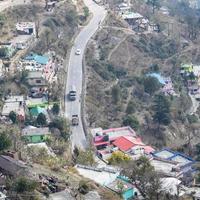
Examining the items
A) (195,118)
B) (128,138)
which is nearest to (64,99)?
(128,138)

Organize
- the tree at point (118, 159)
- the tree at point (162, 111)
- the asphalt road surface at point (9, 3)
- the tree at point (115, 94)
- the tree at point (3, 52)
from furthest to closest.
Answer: the asphalt road surface at point (9, 3) < the tree at point (115, 94) < the tree at point (3, 52) < the tree at point (162, 111) < the tree at point (118, 159)

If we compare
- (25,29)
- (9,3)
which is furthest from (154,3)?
(25,29)

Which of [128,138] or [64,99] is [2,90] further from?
[128,138]

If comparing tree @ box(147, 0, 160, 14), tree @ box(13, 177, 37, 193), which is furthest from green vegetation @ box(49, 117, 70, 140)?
tree @ box(147, 0, 160, 14)

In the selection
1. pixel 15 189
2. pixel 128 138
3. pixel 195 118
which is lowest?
pixel 195 118

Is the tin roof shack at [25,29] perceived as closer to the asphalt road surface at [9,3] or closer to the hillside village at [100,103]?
the hillside village at [100,103]

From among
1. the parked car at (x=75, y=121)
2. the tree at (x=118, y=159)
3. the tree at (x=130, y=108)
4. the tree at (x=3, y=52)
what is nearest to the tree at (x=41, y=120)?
the parked car at (x=75, y=121)

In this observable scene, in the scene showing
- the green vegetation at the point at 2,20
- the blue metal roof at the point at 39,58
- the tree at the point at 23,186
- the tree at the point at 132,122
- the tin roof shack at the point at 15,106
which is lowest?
the tree at the point at 132,122
